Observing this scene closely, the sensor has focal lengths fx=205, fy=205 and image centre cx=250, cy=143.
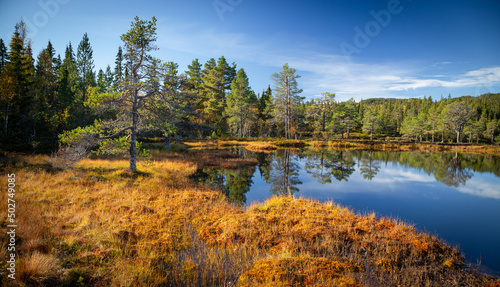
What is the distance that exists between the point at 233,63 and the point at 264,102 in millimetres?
16418

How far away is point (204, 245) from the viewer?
6.66 metres

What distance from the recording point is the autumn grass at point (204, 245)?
4.74 m

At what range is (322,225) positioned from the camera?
795cm

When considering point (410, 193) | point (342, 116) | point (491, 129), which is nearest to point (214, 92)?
point (342, 116)

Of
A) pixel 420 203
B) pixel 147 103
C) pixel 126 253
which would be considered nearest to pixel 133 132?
pixel 147 103

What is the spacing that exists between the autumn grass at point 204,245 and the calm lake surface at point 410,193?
2223 mm

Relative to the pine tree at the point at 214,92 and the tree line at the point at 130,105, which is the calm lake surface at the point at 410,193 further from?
the pine tree at the point at 214,92

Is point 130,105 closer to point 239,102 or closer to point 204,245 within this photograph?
point 204,245

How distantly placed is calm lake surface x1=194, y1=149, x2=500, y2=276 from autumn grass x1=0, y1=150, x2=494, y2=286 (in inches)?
87.5

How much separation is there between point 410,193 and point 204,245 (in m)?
15.3

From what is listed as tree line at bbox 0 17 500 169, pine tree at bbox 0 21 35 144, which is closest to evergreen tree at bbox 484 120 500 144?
tree line at bbox 0 17 500 169

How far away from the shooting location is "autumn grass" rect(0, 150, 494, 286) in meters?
4.74

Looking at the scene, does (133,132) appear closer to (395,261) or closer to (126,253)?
(126,253)

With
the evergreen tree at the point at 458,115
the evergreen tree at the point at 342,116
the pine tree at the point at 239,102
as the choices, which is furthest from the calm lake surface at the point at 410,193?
the evergreen tree at the point at 458,115
